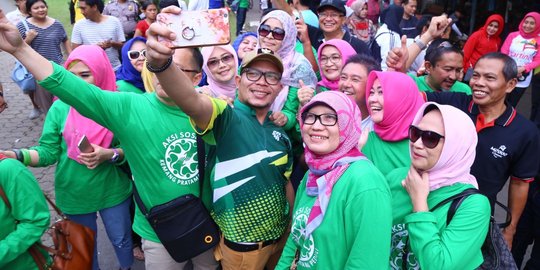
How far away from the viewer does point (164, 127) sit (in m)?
2.30

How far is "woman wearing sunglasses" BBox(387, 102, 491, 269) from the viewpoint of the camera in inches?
67.5

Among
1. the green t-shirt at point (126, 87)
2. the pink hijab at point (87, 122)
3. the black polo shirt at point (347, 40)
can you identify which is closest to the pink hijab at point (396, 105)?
the black polo shirt at point (347, 40)

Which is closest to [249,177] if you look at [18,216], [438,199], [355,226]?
[355,226]

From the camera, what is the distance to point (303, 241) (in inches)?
76.4

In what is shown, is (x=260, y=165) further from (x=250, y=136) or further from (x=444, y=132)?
(x=444, y=132)

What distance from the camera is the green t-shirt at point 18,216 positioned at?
2.23 m

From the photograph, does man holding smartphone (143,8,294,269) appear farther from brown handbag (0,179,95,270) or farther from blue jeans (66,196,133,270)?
blue jeans (66,196,133,270)

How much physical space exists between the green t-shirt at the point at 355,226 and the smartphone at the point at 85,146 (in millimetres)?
1512

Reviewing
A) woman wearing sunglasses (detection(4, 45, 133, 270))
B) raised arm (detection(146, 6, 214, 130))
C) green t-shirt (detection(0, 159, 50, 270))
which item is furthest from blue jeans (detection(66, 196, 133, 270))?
raised arm (detection(146, 6, 214, 130))

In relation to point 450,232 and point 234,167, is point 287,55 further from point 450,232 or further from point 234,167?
point 450,232

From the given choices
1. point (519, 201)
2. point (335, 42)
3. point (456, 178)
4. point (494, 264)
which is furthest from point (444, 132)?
point (335, 42)

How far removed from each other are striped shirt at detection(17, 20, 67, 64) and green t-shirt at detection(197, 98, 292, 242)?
4738 millimetres

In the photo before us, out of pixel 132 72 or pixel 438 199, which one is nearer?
pixel 438 199

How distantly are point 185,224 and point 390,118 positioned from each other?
131cm
